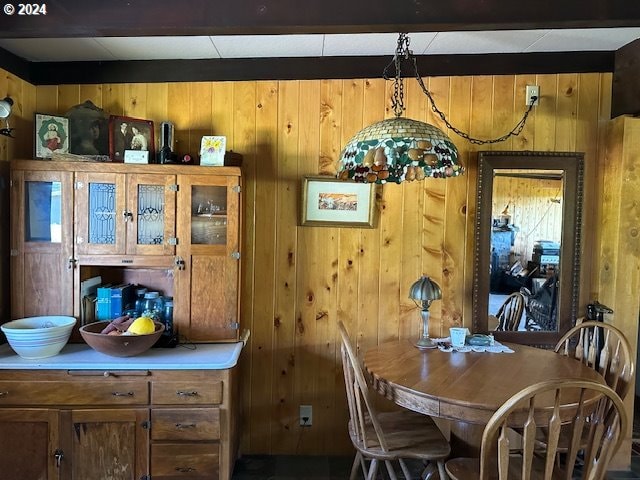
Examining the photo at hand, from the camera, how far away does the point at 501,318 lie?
8.66 ft

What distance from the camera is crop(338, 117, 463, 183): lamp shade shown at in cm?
171

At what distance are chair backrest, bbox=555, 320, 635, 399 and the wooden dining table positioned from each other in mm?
118

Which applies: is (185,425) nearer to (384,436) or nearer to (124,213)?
(384,436)

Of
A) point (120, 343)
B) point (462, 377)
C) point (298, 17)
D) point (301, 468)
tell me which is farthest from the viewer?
point (301, 468)

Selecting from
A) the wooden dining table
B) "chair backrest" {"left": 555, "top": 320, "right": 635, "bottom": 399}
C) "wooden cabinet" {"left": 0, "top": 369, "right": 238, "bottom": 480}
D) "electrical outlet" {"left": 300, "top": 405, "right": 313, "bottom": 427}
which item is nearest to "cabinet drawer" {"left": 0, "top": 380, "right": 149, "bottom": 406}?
"wooden cabinet" {"left": 0, "top": 369, "right": 238, "bottom": 480}

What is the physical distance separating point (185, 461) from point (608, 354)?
2.11m

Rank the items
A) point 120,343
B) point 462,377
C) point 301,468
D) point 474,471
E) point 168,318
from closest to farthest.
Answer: point 474,471, point 462,377, point 120,343, point 168,318, point 301,468

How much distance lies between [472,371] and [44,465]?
2.07 metres

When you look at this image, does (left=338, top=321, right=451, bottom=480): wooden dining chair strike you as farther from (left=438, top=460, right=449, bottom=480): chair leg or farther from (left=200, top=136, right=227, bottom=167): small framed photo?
(left=200, top=136, right=227, bottom=167): small framed photo

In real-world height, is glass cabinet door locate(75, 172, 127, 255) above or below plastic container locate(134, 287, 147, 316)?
above

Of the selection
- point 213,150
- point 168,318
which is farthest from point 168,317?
point 213,150

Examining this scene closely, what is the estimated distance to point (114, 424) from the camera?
6.99 feet

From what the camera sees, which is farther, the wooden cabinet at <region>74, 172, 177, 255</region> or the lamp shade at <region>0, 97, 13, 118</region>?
the wooden cabinet at <region>74, 172, 177, 255</region>

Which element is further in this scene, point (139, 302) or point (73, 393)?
point (139, 302)
